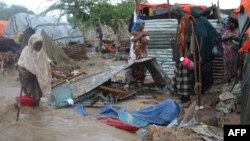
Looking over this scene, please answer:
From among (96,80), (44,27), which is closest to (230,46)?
(96,80)

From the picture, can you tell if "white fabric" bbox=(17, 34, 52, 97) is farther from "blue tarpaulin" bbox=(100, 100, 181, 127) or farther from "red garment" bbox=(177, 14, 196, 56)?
"red garment" bbox=(177, 14, 196, 56)

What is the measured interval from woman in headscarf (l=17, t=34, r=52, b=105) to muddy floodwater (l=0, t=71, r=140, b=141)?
1.21ft

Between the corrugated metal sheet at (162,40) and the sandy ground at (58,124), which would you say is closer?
the sandy ground at (58,124)

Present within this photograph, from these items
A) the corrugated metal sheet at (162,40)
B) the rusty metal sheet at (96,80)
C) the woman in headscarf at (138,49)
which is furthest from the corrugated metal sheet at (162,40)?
the rusty metal sheet at (96,80)

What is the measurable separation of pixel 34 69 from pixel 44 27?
13764mm

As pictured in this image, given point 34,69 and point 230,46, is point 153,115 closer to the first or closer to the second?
point 34,69

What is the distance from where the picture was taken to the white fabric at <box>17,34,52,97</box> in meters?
7.95

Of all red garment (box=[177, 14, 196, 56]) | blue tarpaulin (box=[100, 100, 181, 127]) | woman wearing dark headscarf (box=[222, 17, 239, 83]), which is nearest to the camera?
blue tarpaulin (box=[100, 100, 181, 127])

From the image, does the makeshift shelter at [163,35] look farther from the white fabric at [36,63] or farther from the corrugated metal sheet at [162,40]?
the white fabric at [36,63]

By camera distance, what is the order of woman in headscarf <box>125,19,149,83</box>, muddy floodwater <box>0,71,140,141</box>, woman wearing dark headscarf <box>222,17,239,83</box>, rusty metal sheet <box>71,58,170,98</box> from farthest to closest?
woman in headscarf <box>125,19,149,83</box>
woman wearing dark headscarf <box>222,17,239,83</box>
rusty metal sheet <box>71,58,170,98</box>
muddy floodwater <box>0,71,140,141</box>

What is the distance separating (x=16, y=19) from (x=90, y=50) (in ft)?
14.1

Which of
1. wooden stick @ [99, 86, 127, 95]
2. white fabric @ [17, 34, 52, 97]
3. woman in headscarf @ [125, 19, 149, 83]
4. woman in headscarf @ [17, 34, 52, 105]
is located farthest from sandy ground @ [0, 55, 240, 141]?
woman in headscarf @ [125, 19, 149, 83]

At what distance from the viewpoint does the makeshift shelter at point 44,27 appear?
69.4 ft

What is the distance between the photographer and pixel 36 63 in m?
8.05
